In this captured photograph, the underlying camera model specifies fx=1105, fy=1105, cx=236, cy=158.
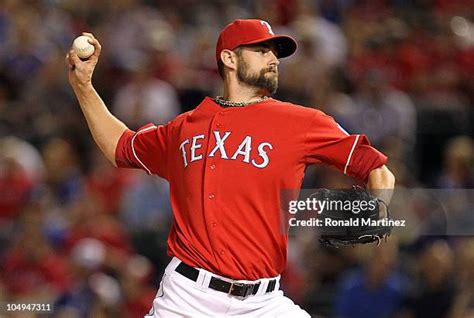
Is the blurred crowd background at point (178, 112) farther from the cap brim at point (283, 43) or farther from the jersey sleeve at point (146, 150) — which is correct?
the cap brim at point (283, 43)

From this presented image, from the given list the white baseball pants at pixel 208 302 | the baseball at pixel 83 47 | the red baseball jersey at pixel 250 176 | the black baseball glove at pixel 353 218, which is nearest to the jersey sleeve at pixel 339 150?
the red baseball jersey at pixel 250 176

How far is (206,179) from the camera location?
451 centimetres

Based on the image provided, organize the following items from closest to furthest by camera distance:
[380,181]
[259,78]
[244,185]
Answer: [380,181] → [244,185] → [259,78]

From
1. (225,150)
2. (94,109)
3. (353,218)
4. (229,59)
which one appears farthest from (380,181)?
(94,109)

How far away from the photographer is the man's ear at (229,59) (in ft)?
15.5

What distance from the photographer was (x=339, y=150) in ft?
14.5

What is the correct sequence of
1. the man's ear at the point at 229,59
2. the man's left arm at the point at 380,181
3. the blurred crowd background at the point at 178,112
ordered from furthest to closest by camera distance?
the blurred crowd background at the point at 178,112 < the man's ear at the point at 229,59 < the man's left arm at the point at 380,181

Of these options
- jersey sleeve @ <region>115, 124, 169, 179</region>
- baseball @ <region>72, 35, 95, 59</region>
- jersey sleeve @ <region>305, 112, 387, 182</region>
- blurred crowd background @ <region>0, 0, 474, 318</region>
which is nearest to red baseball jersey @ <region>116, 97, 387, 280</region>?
jersey sleeve @ <region>305, 112, 387, 182</region>

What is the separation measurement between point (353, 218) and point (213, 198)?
666 mm

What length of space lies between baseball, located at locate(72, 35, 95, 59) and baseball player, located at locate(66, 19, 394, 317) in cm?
63

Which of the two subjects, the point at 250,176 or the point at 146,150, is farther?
the point at 146,150

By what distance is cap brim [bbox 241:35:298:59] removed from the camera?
461cm

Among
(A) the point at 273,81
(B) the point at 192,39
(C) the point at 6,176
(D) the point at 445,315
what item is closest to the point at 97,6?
(B) the point at 192,39

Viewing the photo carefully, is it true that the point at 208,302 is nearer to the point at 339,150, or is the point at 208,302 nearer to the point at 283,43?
the point at 339,150
